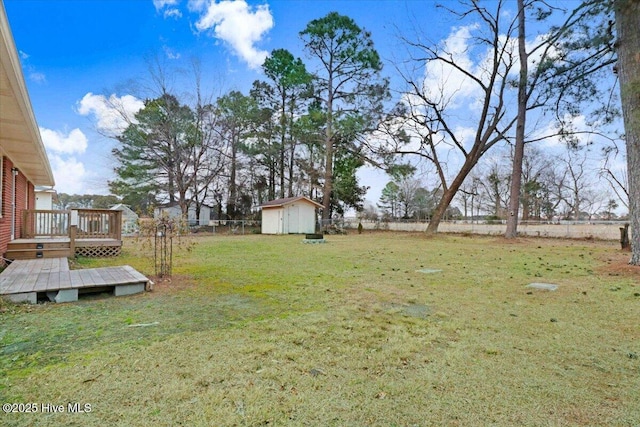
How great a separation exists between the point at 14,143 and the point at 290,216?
16572 mm

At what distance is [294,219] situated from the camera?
23016 mm

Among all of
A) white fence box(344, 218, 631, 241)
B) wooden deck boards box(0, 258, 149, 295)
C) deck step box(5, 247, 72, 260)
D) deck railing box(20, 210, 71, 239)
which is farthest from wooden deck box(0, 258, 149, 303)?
white fence box(344, 218, 631, 241)

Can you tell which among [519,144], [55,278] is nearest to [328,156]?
[519,144]

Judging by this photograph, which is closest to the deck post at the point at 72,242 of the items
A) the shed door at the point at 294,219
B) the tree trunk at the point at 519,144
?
the shed door at the point at 294,219

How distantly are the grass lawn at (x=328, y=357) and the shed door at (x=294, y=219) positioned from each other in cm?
1761

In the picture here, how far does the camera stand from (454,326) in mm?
3518

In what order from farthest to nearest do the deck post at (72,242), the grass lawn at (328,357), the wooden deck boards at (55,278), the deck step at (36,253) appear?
the deck post at (72,242) → the deck step at (36,253) → the wooden deck boards at (55,278) → the grass lawn at (328,357)

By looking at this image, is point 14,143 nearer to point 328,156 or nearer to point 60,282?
point 60,282

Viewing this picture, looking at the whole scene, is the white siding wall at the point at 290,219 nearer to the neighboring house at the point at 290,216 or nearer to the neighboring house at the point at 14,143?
the neighboring house at the point at 290,216

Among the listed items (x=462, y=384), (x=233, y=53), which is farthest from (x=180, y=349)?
(x=233, y=53)

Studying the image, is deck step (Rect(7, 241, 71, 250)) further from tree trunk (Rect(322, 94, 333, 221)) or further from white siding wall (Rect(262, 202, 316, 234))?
tree trunk (Rect(322, 94, 333, 221))

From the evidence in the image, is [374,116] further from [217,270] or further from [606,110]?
[217,270]

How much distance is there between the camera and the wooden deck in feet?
13.9

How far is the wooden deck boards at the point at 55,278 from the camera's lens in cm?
435
